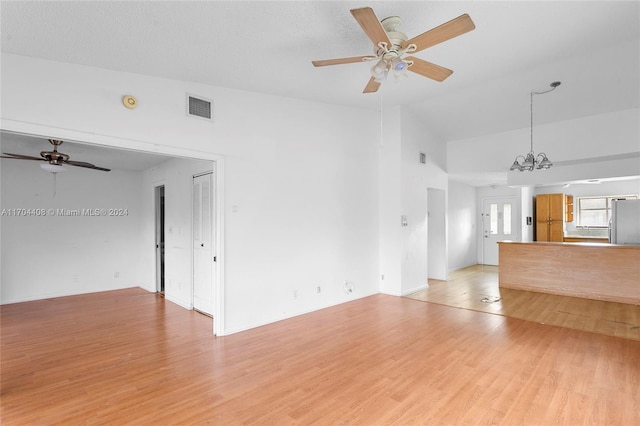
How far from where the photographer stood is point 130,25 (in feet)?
8.06

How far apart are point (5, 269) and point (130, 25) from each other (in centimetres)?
556

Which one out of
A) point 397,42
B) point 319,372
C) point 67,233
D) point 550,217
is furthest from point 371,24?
point 550,217

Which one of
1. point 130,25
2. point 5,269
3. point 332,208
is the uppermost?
point 130,25

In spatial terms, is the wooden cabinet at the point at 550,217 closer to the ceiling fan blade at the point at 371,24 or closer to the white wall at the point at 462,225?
the white wall at the point at 462,225

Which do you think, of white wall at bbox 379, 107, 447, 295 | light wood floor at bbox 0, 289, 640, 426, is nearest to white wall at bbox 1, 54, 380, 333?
white wall at bbox 379, 107, 447, 295

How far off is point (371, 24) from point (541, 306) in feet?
17.0

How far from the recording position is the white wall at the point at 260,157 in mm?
2785

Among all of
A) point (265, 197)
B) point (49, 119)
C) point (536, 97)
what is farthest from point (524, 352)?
point (49, 119)

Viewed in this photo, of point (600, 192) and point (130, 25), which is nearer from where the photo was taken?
point (130, 25)

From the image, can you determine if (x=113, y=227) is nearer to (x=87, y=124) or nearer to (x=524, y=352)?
(x=87, y=124)

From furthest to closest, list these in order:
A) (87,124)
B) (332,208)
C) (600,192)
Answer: (600,192)
(332,208)
(87,124)

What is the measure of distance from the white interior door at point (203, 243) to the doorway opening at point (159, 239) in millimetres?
1695

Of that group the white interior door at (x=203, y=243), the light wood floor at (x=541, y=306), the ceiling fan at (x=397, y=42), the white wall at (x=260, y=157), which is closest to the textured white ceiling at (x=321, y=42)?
the white wall at (x=260, y=157)

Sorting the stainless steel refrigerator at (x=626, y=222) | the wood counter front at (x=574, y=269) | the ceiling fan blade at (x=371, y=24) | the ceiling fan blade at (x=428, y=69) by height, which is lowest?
the wood counter front at (x=574, y=269)
